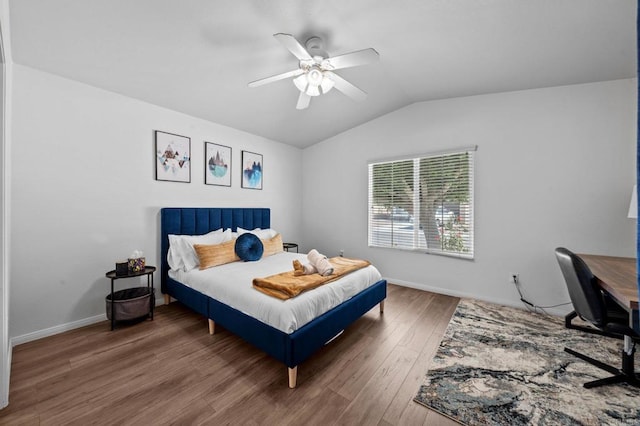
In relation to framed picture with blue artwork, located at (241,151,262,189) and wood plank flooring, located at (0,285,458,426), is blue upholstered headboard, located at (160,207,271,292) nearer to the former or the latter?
framed picture with blue artwork, located at (241,151,262,189)

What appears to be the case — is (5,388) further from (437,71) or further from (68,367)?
(437,71)

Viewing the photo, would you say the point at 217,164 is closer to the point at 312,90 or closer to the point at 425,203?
the point at 312,90

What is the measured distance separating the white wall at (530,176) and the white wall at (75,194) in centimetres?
320

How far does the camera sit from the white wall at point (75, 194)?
2273mm

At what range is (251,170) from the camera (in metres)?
4.24

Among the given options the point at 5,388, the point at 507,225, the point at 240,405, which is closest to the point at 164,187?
the point at 5,388

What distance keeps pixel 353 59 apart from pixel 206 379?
8.98 ft

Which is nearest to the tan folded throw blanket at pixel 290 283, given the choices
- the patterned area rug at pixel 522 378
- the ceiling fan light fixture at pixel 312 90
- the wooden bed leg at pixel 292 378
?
the wooden bed leg at pixel 292 378

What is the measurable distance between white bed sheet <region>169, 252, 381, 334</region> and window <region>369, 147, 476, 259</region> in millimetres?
1388

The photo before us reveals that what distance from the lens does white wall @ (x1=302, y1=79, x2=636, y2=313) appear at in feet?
8.73

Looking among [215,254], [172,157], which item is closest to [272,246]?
[215,254]

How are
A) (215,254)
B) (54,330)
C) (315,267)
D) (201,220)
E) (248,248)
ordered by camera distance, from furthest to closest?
1. (201,220)
2. (248,248)
3. (215,254)
4. (315,267)
5. (54,330)

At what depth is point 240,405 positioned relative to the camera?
1.62 meters

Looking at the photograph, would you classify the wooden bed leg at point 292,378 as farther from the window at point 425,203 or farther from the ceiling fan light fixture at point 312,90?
the window at point 425,203
